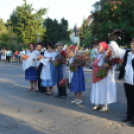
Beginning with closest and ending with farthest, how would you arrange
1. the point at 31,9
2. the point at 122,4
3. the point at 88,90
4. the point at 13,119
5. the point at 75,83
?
the point at 13,119, the point at 75,83, the point at 88,90, the point at 122,4, the point at 31,9

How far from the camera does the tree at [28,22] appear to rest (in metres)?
41.1

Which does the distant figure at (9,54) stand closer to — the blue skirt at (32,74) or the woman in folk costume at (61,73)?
the blue skirt at (32,74)

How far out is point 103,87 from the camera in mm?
5941

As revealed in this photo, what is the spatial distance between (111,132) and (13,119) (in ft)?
7.50

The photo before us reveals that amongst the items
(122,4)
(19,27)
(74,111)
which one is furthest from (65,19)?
(74,111)

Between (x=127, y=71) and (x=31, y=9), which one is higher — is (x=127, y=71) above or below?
below

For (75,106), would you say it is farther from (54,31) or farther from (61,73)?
(54,31)

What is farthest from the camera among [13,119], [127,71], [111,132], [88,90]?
[88,90]

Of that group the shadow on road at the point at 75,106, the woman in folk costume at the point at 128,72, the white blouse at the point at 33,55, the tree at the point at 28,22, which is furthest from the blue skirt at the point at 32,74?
the tree at the point at 28,22

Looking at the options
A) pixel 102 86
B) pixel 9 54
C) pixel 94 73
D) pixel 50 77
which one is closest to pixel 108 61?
pixel 94 73

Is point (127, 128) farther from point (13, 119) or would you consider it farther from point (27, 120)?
point (13, 119)

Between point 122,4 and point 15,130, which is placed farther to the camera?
point 122,4

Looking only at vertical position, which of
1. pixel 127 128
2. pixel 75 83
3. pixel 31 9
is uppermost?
pixel 31 9

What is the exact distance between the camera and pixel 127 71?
4.91m
